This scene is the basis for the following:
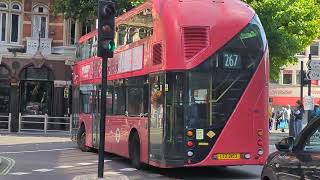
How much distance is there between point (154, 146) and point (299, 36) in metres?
22.1

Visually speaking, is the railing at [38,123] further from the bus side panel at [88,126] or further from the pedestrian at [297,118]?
the pedestrian at [297,118]

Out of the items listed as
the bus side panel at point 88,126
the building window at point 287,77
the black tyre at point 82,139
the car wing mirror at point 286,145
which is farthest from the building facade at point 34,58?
the car wing mirror at point 286,145

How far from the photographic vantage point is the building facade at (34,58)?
36.9 metres

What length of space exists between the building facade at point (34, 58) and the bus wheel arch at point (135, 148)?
21840 millimetres

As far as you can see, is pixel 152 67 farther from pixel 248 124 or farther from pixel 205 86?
pixel 248 124

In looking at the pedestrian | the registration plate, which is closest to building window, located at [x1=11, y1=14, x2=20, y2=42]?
the pedestrian

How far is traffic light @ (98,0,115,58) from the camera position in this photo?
Answer: 42.5ft

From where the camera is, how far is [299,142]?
21.1 ft

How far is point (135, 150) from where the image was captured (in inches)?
609

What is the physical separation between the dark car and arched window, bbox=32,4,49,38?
108 ft

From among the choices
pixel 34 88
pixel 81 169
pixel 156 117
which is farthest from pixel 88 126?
pixel 34 88

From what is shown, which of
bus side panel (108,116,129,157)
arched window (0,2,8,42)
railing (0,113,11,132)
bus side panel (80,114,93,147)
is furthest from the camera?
arched window (0,2,8,42)

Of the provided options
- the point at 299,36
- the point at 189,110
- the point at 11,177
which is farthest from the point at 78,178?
the point at 299,36

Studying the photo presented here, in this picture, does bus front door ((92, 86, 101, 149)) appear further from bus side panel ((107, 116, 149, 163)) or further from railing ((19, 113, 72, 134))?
railing ((19, 113, 72, 134))
